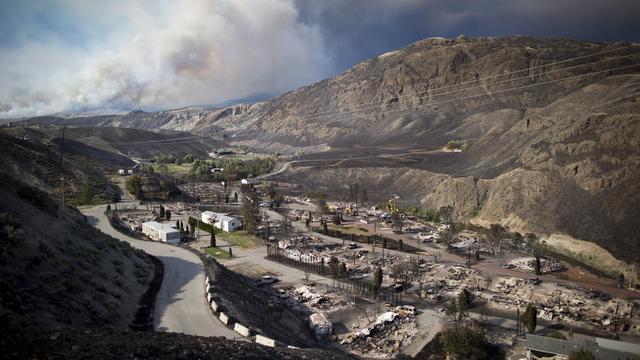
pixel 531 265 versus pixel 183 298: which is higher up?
pixel 183 298

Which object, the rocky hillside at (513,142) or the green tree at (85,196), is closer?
the rocky hillside at (513,142)

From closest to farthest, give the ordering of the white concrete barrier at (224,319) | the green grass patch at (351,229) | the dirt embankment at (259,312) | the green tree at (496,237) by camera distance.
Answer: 1. the white concrete barrier at (224,319)
2. the dirt embankment at (259,312)
3. the green tree at (496,237)
4. the green grass patch at (351,229)

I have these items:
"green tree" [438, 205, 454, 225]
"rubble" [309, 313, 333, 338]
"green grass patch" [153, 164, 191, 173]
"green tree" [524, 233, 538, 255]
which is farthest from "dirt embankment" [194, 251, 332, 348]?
"green grass patch" [153, 164, 191, 173]

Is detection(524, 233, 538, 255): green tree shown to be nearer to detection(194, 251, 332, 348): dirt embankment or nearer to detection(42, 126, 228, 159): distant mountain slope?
detection(194, 251, 332, 348): dirt embankment

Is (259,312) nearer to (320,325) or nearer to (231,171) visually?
(320,325)

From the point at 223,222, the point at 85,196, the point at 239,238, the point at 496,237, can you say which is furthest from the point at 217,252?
the point at 496,237

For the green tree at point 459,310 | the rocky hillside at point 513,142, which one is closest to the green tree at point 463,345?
the green tree at point 459,310

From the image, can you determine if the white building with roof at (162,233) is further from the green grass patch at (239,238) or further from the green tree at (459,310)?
the green tree at (459,310)
